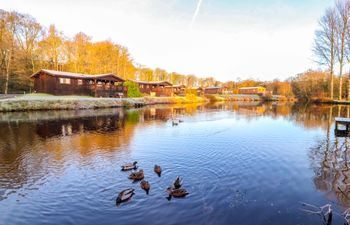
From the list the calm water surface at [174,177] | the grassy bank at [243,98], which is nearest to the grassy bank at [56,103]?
the calm water surface at [174,177]

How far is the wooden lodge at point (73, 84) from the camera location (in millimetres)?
34594

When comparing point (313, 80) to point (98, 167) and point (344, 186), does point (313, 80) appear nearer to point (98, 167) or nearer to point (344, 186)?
point (344, 186)

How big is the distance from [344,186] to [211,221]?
423 centimetres

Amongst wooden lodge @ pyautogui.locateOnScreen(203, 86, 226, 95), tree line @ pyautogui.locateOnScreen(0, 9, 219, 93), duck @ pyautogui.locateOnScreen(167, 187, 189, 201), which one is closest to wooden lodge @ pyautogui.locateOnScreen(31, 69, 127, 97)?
tree line @ pyautogui.locateOnScreen(0, 9, 219, 93)

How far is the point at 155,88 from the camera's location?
55.2 metres

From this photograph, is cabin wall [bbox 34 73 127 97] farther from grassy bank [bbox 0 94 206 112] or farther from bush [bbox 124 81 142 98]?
grassy bank [bbox 0 94 206 112]

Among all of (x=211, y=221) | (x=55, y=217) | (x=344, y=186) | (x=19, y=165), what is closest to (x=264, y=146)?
(x=344, y=186)

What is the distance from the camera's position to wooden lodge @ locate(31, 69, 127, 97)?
34.6 meters

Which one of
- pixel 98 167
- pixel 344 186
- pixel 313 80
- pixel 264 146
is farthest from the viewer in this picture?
pixel 313 80

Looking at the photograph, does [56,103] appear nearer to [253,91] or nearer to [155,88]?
[155,88]

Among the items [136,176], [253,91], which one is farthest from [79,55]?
[253,91]

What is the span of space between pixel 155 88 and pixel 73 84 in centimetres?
2250

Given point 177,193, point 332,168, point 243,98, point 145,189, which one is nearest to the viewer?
point 177,193

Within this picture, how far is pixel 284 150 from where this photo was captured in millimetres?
9781
